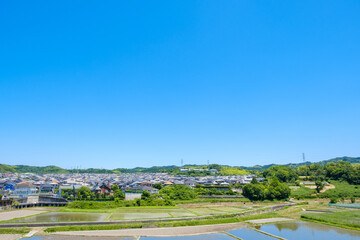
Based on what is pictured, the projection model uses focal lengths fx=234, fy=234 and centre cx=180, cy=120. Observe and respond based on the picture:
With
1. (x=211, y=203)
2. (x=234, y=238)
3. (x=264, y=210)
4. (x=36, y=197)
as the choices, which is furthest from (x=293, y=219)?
(x=36, y=197)

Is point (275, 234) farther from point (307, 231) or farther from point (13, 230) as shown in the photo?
point (13, 230)

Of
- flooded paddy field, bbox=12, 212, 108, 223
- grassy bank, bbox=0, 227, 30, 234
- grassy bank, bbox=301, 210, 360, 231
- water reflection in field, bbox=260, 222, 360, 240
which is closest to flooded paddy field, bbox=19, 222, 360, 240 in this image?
water reflection in field, bbox=260, 222, 360, 240

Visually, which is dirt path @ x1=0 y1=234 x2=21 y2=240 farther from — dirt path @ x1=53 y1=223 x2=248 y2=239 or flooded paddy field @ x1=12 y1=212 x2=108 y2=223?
flooded paddy field @ x1=12 y1=212 x2=108 y2=223

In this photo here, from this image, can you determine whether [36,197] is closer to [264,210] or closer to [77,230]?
[77,230]

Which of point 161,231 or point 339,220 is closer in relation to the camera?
point 161,231

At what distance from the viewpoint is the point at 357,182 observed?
53.7 meters

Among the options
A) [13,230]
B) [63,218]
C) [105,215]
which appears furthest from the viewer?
[105,215]

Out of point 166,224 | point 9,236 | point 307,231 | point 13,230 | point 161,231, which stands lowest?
point 307,231

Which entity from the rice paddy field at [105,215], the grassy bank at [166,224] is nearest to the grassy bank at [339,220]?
the grassy bank at [166,224]

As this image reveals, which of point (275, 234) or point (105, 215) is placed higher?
point (105, 215)

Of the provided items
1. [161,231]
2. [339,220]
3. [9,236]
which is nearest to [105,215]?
[161,231]

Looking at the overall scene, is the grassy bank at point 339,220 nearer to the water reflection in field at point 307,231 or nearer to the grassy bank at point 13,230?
the water reflection in field at point 307,231

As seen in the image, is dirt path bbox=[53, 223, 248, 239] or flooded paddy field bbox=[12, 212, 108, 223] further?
flooded paddy field bbox=[12, 212, 108, 223]

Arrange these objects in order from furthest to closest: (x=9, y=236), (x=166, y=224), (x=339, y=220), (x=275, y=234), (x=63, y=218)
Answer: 1. (x=63, y=218)
2. (x=339, y=220)
3. (x=166, y=224)
4. (x=275, y=234)
5. (x=9, y=236)
